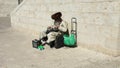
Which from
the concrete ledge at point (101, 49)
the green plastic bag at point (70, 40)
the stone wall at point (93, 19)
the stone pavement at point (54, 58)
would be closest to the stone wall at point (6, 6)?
the stone wall at point (93, 19)

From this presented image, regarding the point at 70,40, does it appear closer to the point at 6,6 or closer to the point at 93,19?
the point at 93,19

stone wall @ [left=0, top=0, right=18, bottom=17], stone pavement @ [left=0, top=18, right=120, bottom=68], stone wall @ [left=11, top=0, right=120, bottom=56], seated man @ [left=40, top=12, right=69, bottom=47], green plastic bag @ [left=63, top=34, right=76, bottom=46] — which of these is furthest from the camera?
stone wall @ [left=0, top=0, right=18, bottom=17]

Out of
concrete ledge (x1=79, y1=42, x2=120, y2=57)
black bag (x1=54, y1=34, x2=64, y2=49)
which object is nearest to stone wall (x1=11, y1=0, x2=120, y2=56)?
concrete ledge (x1=79, y1=42, x2=120, y2=57)

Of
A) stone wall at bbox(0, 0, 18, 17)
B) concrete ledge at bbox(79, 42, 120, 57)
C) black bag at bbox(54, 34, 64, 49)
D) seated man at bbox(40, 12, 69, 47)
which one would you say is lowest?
concrete ledge at bbox(79, 42, 120, 57)

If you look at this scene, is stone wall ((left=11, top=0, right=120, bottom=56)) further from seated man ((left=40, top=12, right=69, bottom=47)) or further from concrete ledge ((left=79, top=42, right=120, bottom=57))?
seated man ((left=40, top=12, right=69, bottom=47))

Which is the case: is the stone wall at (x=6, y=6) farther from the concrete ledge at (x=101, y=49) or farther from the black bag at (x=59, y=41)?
the concrete ledge at (x=101, y=49)

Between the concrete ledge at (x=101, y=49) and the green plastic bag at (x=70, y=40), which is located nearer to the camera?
the concrete ledge at (x=101, y=49)

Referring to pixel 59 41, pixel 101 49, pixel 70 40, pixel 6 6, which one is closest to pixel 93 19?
pixel 101 49

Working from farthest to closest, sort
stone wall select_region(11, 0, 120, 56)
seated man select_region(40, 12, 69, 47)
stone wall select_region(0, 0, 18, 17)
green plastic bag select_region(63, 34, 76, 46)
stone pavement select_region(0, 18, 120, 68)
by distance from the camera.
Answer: stone wall select_region(0, 0, 18, 17), seated man select_region(40, 12, 69, 47), green plastic bag select_region(63, 34, 76, 46), stone wall select_region(11, 0, 120, 56), stone pavement select_region(0, 18, 120, 68)

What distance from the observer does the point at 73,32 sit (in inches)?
283

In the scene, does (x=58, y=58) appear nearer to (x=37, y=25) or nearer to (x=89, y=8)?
(x=89, y=8)

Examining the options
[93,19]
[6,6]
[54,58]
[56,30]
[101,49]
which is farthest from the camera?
[6,6]

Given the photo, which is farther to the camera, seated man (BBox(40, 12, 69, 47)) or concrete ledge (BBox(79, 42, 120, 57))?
seated man (BBox(40, 12, 69, 47))

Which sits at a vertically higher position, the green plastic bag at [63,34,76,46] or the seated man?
the seated man
